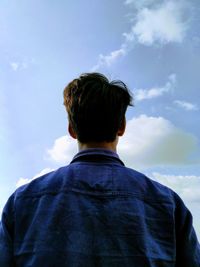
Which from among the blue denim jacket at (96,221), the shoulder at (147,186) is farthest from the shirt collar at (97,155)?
the shoulder at (147,186)

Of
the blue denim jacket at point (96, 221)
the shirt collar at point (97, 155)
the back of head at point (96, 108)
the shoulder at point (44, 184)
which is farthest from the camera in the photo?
the back of head at point (96, 108)

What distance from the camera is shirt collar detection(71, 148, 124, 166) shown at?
2.92 m

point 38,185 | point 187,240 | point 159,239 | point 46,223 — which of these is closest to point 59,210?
point 46,223

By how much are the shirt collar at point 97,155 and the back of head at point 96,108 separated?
0.33ft

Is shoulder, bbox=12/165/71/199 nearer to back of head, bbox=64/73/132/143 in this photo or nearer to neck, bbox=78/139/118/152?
neck, bbox=78/139/118/152

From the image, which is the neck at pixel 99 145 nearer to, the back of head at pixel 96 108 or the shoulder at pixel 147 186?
the back of head at pixel 96 108

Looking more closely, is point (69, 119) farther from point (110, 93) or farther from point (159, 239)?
point (159, 239)

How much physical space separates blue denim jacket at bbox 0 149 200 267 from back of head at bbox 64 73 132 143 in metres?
0.18

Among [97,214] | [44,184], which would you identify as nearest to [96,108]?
Answer: [44,184]

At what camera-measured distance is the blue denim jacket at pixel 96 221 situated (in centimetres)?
246

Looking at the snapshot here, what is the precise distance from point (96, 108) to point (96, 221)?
3.17ft

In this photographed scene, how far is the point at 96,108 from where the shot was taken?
3070 mm

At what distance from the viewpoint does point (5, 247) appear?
8.67 ft

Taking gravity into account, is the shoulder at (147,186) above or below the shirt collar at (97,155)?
below
